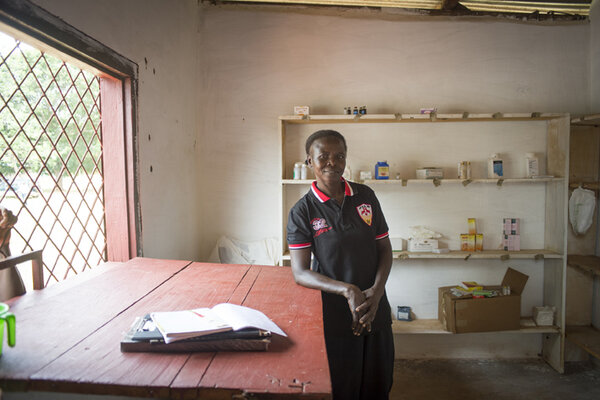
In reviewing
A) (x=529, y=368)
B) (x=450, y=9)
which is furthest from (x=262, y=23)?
(x=529, y=368)

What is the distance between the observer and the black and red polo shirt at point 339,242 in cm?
175

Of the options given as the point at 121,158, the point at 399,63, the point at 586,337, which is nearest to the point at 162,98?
the point at 121,158

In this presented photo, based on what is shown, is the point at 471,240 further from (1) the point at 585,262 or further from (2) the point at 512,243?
(1) the point at 585,262

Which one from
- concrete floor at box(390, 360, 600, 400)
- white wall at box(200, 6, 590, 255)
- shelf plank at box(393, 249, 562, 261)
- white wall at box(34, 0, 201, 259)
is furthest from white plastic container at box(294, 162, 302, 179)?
concrete floor at box(390, 360, 600, 400)

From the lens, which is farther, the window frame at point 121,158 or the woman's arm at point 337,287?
the window frame at point 121,158

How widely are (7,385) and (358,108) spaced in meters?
2.64

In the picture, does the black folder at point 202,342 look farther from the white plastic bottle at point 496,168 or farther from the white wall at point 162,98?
the white plastic bottle at point 496,168

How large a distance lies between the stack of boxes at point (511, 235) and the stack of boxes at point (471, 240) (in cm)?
21

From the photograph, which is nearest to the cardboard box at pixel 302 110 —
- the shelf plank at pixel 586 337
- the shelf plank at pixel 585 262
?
the shelf plank at pixel 585 262

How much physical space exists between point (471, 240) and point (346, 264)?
72.2 inches

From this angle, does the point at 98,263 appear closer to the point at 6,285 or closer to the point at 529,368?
the point at 6,285

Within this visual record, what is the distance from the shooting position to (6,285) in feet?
4.17

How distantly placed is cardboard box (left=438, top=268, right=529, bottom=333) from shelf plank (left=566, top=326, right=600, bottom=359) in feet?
1.67

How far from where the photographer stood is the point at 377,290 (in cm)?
172
